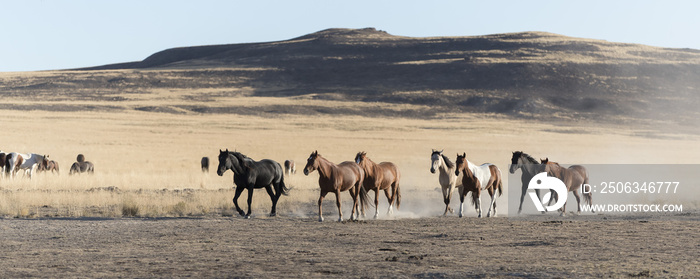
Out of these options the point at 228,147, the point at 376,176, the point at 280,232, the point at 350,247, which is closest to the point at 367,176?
the point at 376,176

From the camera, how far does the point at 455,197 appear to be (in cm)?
2656

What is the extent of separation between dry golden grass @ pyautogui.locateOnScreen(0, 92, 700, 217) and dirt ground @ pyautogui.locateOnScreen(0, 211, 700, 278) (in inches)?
153

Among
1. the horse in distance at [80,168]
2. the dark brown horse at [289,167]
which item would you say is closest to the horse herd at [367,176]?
the dark brown horse at [289,167]

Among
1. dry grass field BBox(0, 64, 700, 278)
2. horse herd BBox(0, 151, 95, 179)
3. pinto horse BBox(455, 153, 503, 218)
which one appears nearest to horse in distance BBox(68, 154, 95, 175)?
horse herd BBox(0, 151, 95, 179)

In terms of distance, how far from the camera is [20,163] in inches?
1207

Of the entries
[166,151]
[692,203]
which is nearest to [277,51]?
[166,151]

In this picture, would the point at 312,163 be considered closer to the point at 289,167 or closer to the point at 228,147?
the point at 289,167

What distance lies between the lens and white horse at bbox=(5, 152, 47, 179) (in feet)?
99.1

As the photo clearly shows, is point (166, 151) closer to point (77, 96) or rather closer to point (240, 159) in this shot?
point (240, 159)

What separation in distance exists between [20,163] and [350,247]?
20.0m

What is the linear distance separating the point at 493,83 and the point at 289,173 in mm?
87821

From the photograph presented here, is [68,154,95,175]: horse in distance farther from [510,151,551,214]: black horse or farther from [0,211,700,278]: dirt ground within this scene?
[510,151,551,214]: black horse

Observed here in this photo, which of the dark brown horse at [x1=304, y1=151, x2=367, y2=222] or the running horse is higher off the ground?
the dark brown horse at [x1=304, y1=151, x2=367, y2=222]

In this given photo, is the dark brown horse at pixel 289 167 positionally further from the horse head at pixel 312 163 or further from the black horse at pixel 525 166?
the horse head at pixel 312 163
